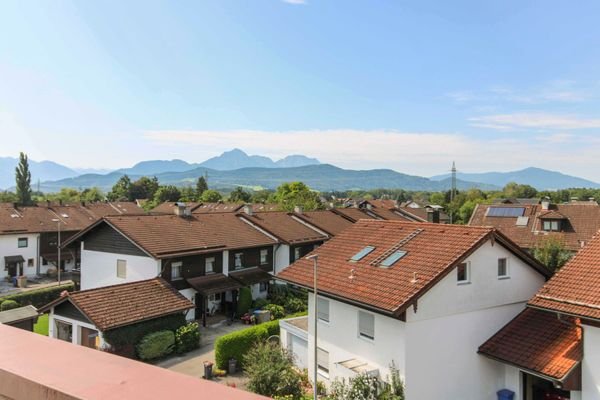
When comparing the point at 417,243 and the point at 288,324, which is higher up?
the point at 417,243

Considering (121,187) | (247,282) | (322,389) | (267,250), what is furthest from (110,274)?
(121,187)

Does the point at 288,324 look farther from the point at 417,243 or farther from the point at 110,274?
A: the point at 110,274

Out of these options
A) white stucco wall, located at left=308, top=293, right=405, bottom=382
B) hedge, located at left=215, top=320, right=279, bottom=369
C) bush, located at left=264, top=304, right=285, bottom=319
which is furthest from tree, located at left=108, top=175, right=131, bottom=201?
white stucco wall, located at left=308, top=293, right=405, bottom=382

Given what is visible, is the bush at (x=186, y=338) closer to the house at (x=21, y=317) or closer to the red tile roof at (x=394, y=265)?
the red tile roof at (x=394, y=265)

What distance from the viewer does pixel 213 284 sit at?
29312mm

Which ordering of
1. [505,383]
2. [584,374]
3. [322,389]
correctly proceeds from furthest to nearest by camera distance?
[322,389] < [505,383] < [584,374]

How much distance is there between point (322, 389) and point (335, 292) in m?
4.23

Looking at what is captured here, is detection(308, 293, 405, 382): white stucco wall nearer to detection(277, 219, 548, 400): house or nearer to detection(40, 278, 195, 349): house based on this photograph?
detection(277, 219, 548, 400): house

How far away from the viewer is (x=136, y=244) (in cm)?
2797

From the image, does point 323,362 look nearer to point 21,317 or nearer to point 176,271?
point 21,317

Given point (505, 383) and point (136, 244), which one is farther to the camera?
point (136, 244)

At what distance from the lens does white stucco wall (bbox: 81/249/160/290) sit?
91.5ft

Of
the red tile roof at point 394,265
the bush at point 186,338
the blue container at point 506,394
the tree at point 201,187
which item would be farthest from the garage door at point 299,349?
the tree at point 201,187

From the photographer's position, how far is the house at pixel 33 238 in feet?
146
